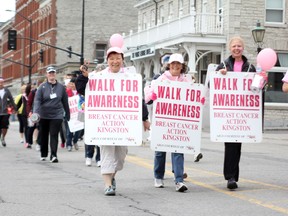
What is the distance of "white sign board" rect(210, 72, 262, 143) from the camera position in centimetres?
1087

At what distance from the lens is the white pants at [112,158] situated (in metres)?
10.2

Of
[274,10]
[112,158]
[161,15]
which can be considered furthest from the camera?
[161,15]

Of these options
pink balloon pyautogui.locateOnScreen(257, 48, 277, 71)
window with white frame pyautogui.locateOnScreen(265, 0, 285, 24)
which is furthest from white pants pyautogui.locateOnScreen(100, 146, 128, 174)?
window with white frame pyautogui.locateOnScreen(265, 0, 285, 24)

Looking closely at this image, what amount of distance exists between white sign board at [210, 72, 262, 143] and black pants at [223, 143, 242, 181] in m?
0.10

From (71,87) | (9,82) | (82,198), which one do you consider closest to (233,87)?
(82,198)

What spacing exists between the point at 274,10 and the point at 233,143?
3031cm

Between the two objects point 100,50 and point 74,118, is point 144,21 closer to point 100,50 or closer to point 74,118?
point 100,50

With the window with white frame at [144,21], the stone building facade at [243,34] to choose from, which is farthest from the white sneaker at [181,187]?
the window with white frame at [144,21]

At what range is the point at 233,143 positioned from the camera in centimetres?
1088

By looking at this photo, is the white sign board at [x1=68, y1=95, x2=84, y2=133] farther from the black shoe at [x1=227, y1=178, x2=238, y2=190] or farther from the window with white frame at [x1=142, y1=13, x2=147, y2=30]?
the window with white frame at [x1=142, y1=13, x2=147, y2=30]

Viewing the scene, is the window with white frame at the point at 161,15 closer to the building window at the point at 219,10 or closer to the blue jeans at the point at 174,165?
the building window at the point at 219,10

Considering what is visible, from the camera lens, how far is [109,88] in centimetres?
1060

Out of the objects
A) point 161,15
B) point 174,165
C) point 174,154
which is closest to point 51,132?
point 174,154

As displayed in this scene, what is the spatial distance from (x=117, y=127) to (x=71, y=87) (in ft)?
32.7
